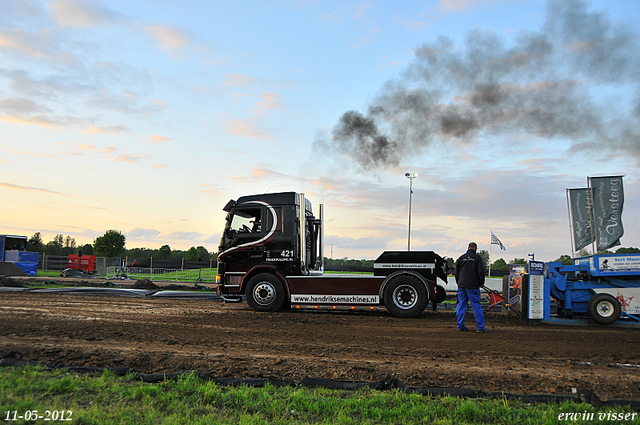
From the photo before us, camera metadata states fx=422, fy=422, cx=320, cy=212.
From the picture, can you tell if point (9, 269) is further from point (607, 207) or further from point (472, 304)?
point (607, 207)

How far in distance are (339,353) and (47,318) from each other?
6.62 meters

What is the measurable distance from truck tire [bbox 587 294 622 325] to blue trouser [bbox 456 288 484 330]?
11.3 ft

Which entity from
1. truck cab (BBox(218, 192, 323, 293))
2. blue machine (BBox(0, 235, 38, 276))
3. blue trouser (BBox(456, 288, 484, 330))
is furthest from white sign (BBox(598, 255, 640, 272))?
blue machine (BBox(0, 235, 38, 276))

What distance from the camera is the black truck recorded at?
11.2 meters

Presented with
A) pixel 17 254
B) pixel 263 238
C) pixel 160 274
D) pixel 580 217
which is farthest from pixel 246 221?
pixel 17 254

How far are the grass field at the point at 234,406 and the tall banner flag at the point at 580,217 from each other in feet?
38.7

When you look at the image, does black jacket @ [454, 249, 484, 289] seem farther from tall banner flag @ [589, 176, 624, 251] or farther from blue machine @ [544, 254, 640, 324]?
tall banner flag @ [589, 176, 624, 251]

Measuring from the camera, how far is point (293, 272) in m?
11.8

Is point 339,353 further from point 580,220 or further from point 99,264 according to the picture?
point 99,264

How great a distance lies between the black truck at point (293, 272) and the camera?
11227 mm

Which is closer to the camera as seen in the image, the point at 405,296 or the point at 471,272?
the point at 471,272

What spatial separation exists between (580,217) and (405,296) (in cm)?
728

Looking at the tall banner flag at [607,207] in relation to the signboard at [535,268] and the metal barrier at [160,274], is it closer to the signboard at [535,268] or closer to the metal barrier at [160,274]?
the signboard at [535,268]

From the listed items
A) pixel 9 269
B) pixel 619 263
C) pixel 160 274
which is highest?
pixel 619 263
